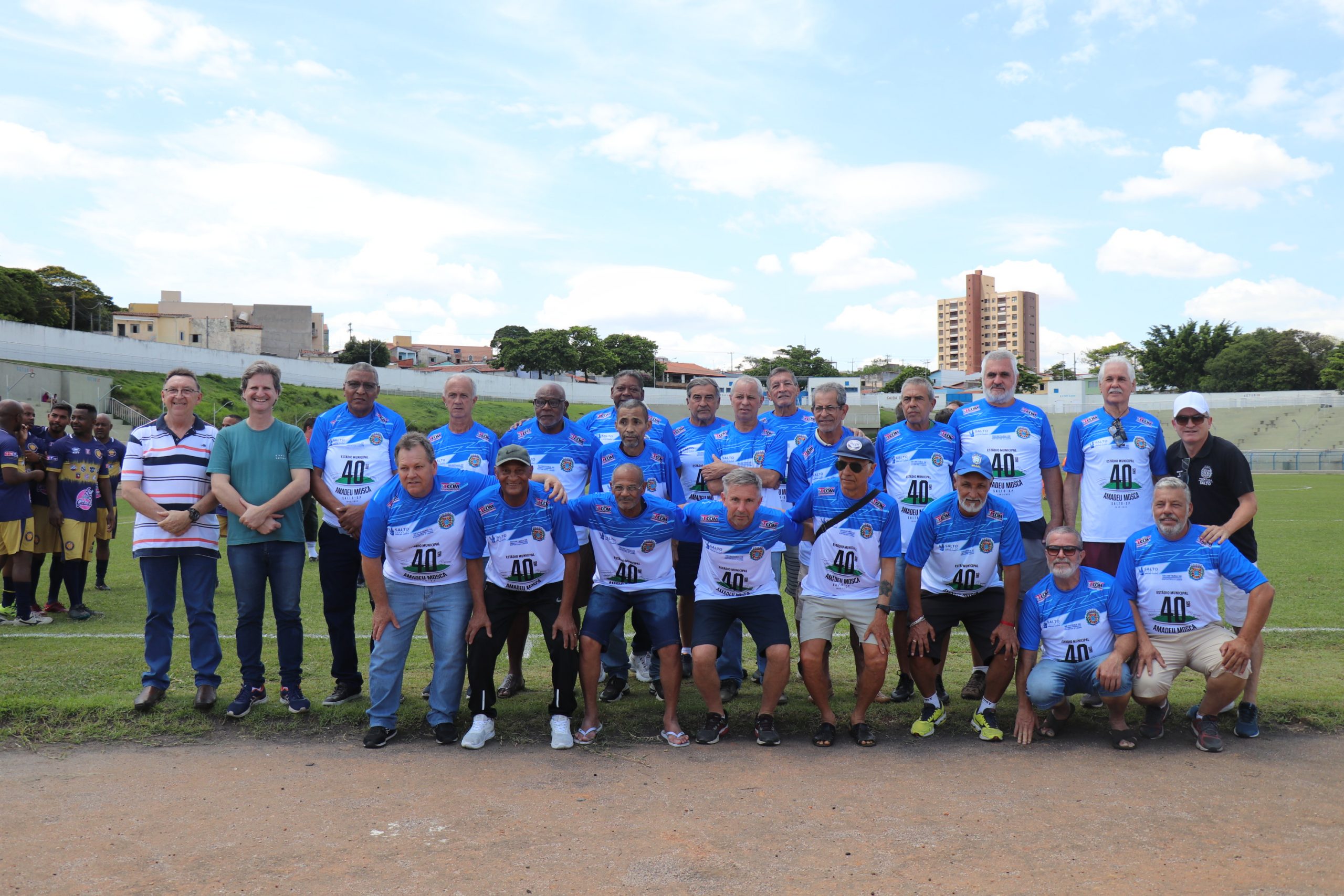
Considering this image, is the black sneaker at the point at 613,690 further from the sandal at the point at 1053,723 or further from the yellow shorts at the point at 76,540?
the yellow shorts at the point at 76,540

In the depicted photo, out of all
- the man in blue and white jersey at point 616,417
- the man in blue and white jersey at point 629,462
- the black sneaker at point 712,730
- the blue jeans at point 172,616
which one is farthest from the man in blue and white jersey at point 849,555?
the blue jeans at point 172,616

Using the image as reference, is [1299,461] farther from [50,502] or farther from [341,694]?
[50,502]

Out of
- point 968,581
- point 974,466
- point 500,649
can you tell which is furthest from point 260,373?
point 968,581

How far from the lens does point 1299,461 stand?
4806cm

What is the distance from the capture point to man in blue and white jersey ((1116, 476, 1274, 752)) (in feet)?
17.7

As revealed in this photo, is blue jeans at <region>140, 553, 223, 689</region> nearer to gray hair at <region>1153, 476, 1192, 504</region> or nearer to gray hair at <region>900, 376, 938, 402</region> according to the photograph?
gray hair at <region>900, 376, 938, 402</region>

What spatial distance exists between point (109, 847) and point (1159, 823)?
464 cm

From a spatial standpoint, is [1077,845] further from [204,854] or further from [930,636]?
[204,854]

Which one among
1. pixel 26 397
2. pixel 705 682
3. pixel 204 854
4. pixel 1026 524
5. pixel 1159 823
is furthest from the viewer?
pixel 26 397

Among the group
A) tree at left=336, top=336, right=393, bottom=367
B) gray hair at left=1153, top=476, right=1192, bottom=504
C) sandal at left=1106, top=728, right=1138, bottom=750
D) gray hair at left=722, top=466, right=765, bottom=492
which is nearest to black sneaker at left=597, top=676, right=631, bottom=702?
gray hair at left=722, top=466, right=765, bottom=492

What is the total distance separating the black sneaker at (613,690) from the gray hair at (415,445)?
79.7 inches

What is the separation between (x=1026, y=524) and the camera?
6.39 meters

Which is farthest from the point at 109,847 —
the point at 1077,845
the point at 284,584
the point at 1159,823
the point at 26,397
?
the point at 26,397

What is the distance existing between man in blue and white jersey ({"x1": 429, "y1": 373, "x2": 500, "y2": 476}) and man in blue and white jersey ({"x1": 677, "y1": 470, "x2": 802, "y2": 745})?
1672 millimetres
